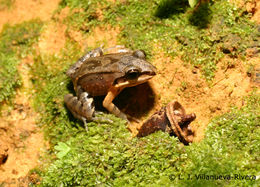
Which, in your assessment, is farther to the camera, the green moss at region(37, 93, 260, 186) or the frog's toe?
the frog's toe

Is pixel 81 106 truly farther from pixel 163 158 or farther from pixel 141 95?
pixel 163 158

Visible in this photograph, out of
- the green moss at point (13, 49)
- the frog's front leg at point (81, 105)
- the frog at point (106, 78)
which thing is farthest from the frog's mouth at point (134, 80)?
the green moss at point (13, 49)

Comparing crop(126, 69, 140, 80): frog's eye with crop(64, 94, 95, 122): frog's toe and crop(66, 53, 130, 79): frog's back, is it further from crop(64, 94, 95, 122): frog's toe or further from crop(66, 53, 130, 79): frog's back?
crop(64, 94, 95, 122): frog's toe

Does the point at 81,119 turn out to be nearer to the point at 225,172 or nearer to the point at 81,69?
the point at 81,69

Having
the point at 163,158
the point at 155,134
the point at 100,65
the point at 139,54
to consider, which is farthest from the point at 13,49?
the point at 163,158

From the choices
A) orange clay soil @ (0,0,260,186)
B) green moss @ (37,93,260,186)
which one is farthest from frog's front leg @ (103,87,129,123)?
green moss @ (37,93,260,186)

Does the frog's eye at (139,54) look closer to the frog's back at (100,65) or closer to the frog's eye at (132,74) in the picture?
the frog's back at (100,65)

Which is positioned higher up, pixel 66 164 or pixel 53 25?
pixel 53 25

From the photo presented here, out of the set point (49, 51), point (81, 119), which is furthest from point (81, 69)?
point (49, 51)
